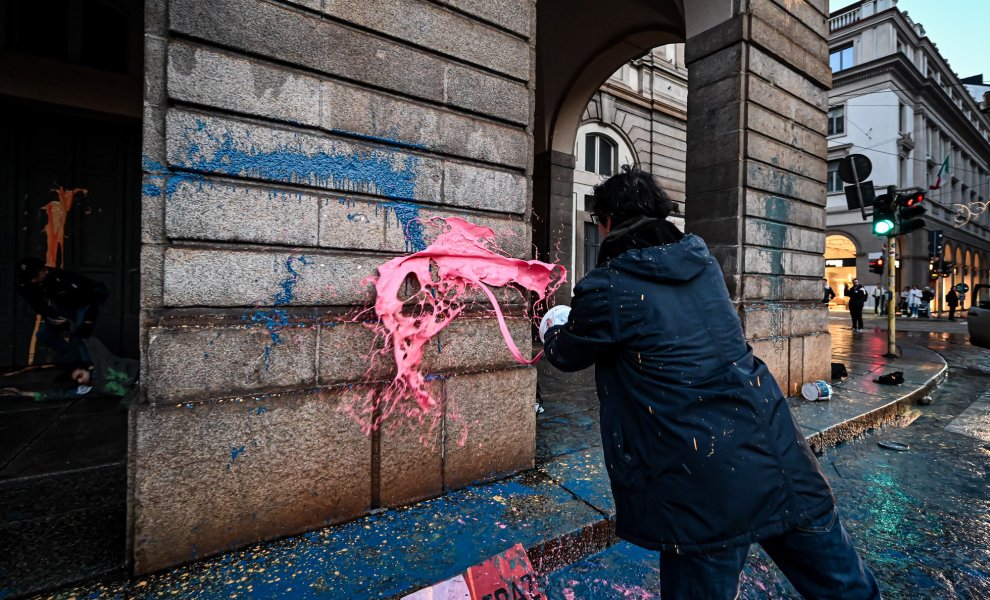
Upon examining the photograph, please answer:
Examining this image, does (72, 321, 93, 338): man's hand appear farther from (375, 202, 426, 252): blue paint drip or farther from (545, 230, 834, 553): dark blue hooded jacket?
(545, 230, 834, 553): dark blue hooded jacket

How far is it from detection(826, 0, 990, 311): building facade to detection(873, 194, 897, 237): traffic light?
796 inches

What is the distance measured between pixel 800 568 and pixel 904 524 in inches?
81.1

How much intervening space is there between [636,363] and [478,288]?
165 centimetres

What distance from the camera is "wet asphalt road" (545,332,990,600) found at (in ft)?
6.92

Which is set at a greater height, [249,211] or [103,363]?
[249,211]

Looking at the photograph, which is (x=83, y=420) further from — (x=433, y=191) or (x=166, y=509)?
(x=433, y=191)

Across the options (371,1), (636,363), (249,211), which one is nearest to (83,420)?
(249,211)

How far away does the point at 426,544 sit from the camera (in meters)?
2.20

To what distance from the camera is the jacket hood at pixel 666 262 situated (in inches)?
56.0

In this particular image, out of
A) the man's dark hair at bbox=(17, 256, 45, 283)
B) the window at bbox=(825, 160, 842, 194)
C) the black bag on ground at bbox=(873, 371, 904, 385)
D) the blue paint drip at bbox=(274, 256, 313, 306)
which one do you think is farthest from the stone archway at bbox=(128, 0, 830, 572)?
the window at bbox=(825, 160, 842, 194)

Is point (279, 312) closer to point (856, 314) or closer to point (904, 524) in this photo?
point (904, 524)

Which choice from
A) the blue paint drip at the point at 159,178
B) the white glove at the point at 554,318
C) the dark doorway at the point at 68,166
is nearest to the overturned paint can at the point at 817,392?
the white glove at the point at 554,318

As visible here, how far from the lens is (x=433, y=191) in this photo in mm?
2830

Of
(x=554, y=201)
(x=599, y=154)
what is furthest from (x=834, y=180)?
(x=554, y=201)
